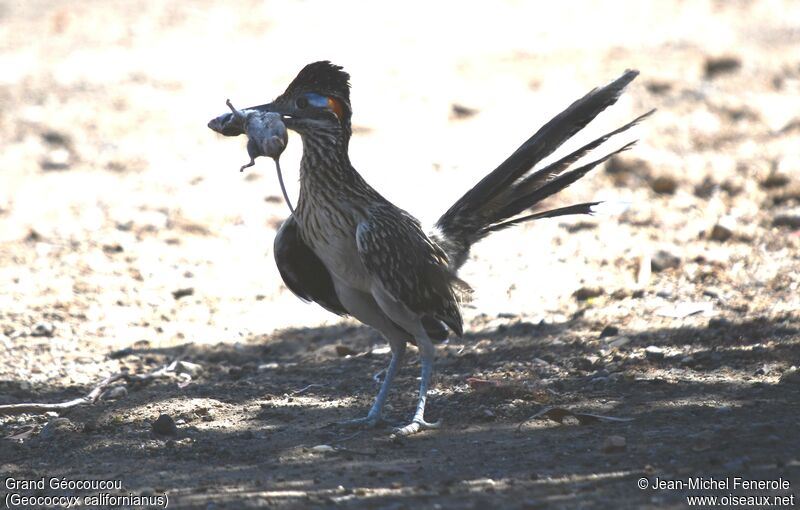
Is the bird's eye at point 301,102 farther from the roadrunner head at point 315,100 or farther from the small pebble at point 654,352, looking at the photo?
the small pebble at point 654,352

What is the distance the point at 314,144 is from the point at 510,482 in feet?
6.90

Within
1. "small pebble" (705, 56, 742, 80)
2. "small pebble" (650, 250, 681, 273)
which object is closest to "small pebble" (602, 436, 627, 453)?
"small pebble" (650, 250, 681, 273)

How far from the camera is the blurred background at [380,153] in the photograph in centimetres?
837

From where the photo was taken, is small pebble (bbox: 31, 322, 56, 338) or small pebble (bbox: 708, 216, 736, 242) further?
small pebble (bbox: 708, 216, 736, 242)

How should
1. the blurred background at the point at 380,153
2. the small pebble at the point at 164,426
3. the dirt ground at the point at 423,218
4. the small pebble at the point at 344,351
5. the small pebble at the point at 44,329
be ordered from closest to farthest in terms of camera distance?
the dirt ground at the point at 423,218 → the small pebble at the point at 164,426 → the small pebble at the point at 344,351 → the small pebble at the point at 44,329 → the blurred background at the point at 380,153

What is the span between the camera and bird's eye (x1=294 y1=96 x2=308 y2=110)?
5.94 metres

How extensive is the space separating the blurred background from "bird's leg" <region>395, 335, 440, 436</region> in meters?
1.91

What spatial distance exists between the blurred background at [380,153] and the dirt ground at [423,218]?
0.13ft

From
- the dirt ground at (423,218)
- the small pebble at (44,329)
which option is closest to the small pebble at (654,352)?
the dirt ground at (423,218)

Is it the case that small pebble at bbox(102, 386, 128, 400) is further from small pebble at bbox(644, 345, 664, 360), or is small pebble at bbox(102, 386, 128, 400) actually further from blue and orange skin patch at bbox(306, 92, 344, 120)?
small pebble at bbox(644, 345, 664, 360)

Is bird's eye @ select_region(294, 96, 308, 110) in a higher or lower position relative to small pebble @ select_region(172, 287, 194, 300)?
higher

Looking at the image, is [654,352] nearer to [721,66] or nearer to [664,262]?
[664,262]

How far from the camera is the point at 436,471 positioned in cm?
518

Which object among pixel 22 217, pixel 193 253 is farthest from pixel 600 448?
pixel 22 217
